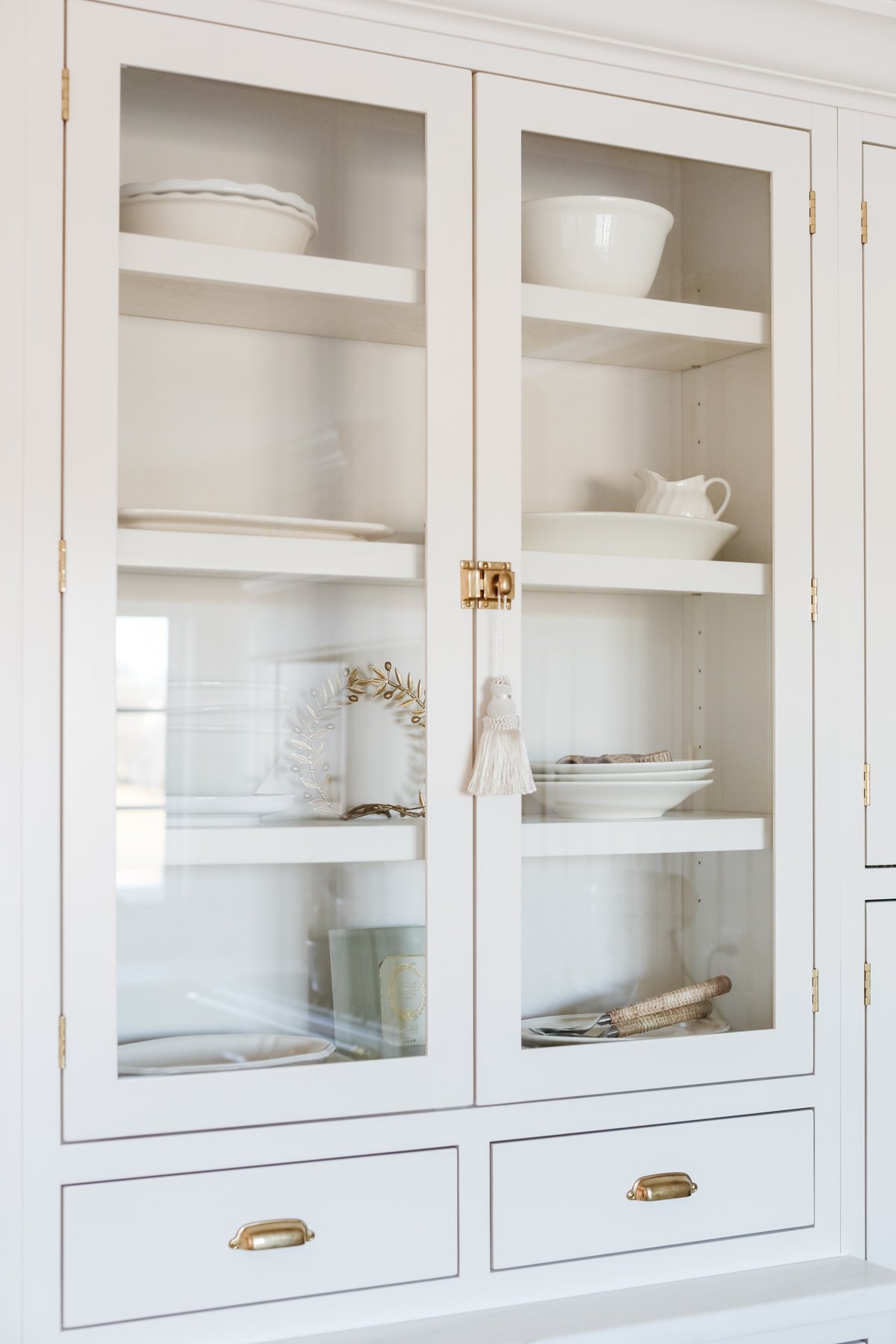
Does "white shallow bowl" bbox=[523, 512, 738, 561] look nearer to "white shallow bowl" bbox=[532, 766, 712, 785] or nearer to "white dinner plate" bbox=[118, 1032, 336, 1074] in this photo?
"white shallow bowl" bbox=[532, 766, 712, 785]

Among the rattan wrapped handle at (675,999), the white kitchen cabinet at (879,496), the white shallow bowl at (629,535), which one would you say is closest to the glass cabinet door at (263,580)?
the white shallow bowl at (629,535)

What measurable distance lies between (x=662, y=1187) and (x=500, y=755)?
21.1 inches

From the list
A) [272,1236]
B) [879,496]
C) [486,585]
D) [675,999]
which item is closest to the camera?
[272,1236]

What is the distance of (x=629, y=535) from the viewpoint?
1470mm

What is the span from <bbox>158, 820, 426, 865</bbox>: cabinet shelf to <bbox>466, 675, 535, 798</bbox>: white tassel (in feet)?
0.28

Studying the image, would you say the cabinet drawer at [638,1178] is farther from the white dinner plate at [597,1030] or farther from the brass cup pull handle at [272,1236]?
the brass cup pull handle at [272,1236]

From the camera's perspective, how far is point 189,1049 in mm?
1279

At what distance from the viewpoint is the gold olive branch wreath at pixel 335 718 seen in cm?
133

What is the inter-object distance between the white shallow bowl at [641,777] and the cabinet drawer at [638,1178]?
39 cm

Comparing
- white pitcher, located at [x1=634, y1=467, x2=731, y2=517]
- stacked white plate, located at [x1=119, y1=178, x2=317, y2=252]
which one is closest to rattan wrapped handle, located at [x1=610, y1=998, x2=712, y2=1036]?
white pitcher, located at [x1=634, y1=467, x2=731, y2=517]

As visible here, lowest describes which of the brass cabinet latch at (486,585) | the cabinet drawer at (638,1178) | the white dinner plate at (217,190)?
the cabinet drawer at (638,1178)

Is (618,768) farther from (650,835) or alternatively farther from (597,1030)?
(597,1030)

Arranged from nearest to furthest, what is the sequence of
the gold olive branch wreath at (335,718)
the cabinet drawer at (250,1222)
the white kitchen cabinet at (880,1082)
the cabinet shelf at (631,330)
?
1. the cabinet drawer at (250,1222)
2. the gold olive branch wreath at (335,718)
3. the cabinet shelf at (631,330)
4. the white kitchen cabinet at (880,1082)

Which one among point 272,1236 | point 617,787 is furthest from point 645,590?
point 272,1236
